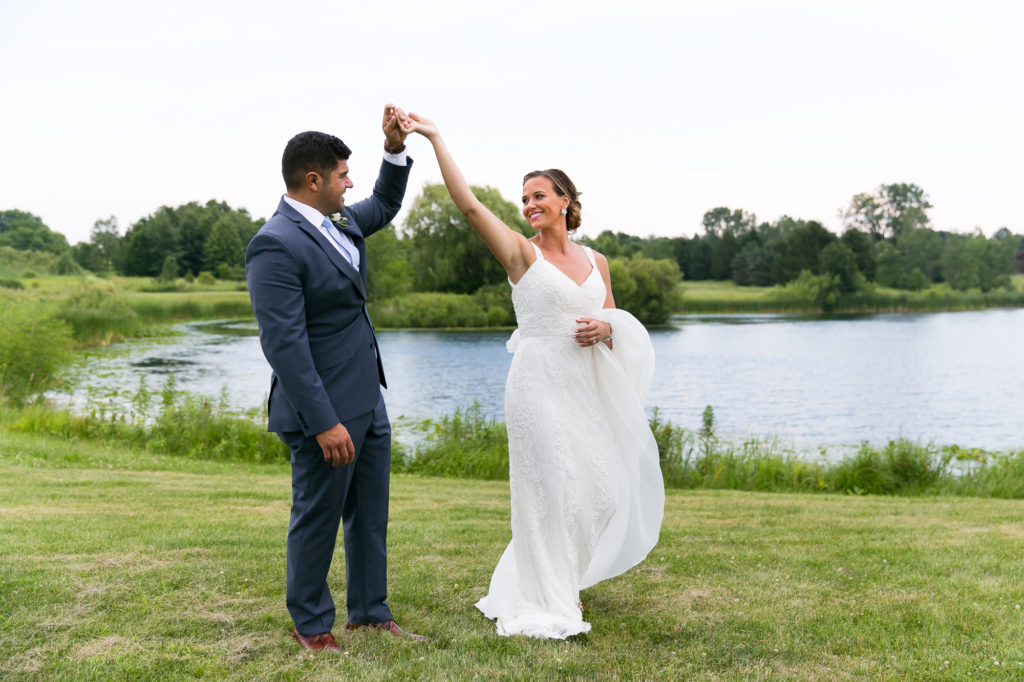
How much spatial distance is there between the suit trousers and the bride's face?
1.30 metres

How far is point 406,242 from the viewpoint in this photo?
4997 centimetres

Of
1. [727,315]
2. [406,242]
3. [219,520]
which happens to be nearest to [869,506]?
[219,520]

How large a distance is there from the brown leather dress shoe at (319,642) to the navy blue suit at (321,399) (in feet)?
0.09

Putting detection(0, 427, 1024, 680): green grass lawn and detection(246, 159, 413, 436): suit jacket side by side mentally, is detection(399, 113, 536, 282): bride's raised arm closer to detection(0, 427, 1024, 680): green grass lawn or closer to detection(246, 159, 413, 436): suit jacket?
detection(246, 159, 413, 436): suit jacket

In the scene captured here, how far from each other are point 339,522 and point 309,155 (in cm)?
178

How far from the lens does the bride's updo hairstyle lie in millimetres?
4426

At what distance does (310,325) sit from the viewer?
12.2 feet

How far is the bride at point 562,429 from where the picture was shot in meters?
4.31

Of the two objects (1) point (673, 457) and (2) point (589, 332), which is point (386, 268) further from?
(2) point (589, 332)

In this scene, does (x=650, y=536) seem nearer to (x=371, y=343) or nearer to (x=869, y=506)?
(x=371, y=343)

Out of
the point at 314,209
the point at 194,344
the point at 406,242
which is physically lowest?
the point at 194,344

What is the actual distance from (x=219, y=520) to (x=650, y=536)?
153 inches

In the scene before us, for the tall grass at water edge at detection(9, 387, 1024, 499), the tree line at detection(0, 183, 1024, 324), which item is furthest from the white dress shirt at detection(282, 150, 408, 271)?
the tree line at detection(0, 183, 1024, 324)

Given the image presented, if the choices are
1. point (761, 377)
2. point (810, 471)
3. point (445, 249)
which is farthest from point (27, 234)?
point (810, 471)
